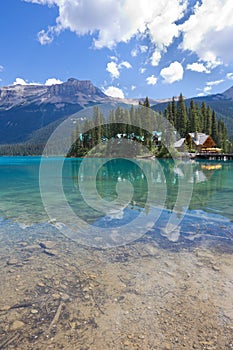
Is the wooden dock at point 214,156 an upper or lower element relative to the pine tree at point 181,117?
lower

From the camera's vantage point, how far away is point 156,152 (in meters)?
83.8

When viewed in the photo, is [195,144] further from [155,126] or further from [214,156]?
[155,126]

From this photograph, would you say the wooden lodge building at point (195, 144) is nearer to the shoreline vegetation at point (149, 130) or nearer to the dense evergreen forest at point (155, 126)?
the shoreline vegetation at point (149, 130)

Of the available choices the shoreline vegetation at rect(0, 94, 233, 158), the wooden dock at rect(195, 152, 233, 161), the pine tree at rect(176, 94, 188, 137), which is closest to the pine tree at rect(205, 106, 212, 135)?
the shoreline vegetation at rect(0, 94, 233, 158)

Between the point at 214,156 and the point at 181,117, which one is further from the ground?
the point at 181,117

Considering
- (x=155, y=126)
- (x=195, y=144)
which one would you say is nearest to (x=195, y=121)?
(x=195, y=144)

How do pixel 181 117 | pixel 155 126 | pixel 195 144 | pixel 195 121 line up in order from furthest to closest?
pixel 181 117, pixel 195 121, pixel 155 126, pixel 195 144

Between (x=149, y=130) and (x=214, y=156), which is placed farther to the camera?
(x=149, y=130)

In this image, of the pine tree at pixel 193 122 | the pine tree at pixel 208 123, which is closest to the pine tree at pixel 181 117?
the pine tree at pixel 193 122

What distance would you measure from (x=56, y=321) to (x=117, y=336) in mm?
1159

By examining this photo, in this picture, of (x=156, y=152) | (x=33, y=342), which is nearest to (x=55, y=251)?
(x=33, y=342)

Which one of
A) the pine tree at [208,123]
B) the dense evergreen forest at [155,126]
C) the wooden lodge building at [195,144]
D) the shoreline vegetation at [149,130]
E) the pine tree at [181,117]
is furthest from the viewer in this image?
the pine tree at [208,123]

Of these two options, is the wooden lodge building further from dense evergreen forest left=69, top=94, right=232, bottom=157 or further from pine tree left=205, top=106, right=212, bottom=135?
pine tree left=205, top=106, right=212, bottom=135

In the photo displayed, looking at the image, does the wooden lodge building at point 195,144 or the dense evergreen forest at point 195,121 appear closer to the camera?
the wooden lodge building at point 195,144
